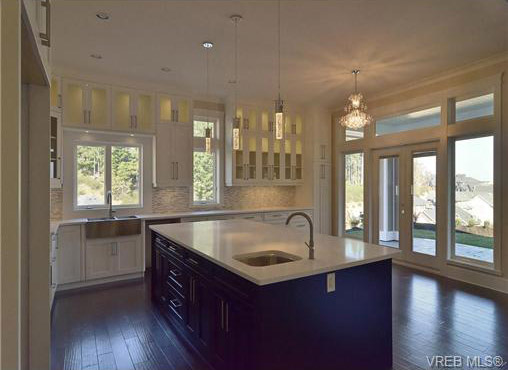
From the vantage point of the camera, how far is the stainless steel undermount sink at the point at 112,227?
4.39m

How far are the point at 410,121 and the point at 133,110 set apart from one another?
470 cm

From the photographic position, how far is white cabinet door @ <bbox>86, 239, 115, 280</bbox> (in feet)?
14.4

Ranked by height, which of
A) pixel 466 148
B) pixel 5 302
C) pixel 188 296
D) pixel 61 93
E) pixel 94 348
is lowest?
pixel 94 348

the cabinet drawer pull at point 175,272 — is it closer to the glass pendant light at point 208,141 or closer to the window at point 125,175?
the glass pendant light at point 208,141

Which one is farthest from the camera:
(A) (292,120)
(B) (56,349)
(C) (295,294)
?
(A) (292,120)

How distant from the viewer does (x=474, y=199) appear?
14.9ft

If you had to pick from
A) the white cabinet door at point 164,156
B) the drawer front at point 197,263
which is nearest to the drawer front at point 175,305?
the drawer front at point 197,263

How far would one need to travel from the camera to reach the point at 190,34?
11.4 feet

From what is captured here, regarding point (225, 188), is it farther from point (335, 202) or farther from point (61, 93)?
point (61, 93)

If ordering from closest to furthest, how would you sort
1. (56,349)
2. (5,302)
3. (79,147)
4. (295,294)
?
(5,302) < (295,294) < (56,349) < (79,147)

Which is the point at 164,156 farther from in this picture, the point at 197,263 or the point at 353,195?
the point at 353,195

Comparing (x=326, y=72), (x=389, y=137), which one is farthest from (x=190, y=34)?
(x=389, y=137)

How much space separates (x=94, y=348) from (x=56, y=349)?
0.32 metres

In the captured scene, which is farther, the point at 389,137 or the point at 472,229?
the point at 389,137
